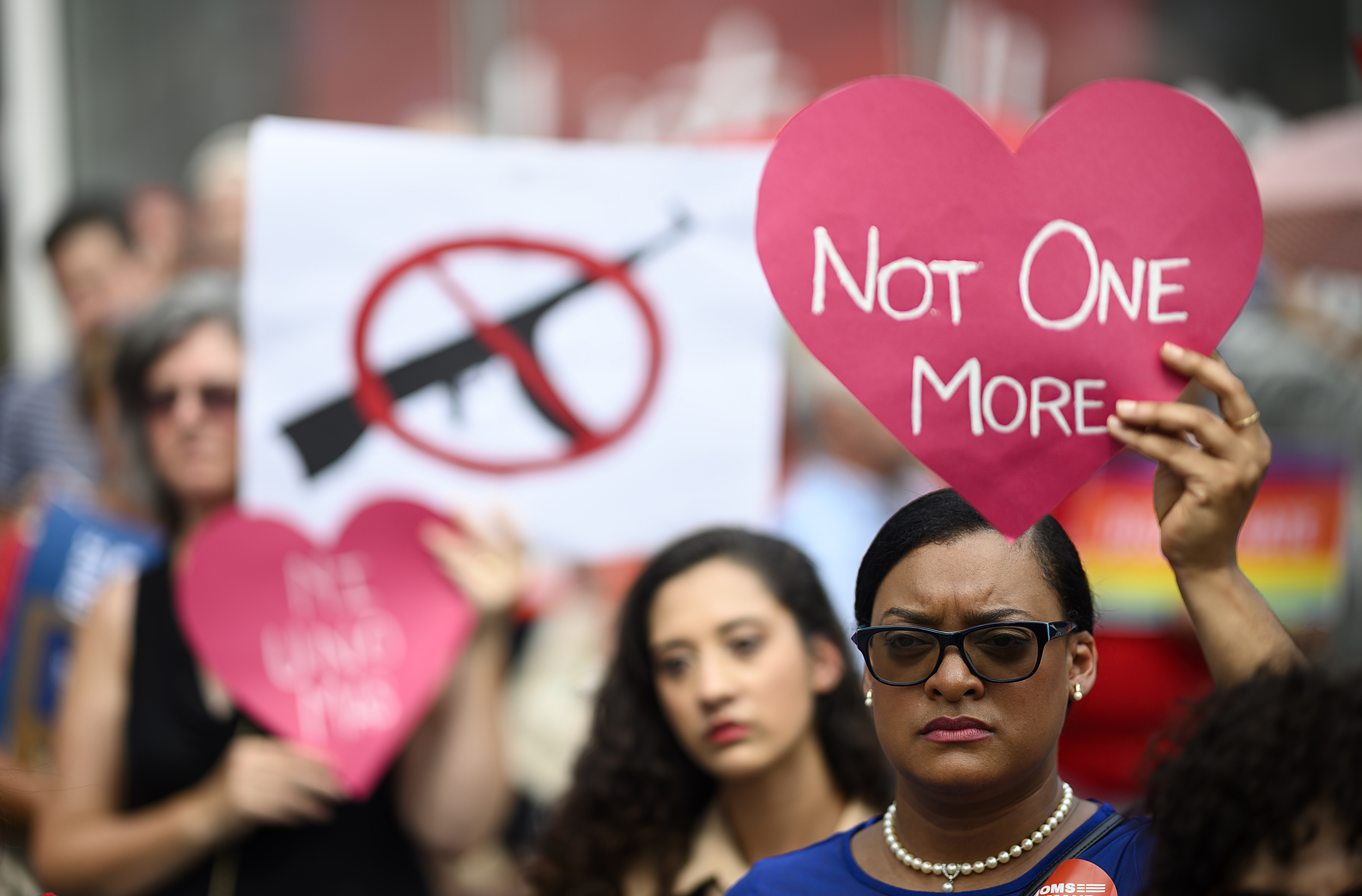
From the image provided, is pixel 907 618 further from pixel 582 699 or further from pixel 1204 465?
pixel 582 699

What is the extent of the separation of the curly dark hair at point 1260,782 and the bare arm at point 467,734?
5.35 feet

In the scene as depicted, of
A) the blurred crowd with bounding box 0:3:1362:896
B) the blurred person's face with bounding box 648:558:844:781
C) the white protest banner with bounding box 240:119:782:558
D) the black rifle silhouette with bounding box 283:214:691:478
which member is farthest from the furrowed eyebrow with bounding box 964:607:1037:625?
the black rifle silhouette with bounding box 283:214:691:478

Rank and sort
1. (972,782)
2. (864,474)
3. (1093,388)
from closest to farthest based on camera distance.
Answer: (972,782)
(1093,388)
(864,474)

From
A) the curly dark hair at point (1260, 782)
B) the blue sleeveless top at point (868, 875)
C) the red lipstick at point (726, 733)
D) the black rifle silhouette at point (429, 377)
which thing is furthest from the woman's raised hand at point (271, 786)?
the curly dark hair at point (1260, 782)

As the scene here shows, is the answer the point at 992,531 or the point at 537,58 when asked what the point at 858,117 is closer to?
the point at 992,531

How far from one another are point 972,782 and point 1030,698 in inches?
3.4

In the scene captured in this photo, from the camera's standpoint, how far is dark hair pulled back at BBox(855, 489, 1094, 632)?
3.97ft

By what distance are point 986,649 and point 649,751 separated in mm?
997

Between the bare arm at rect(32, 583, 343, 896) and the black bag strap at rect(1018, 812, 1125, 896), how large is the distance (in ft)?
5.13

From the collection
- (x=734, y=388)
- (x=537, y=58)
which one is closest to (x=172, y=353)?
(x=734, y=388)

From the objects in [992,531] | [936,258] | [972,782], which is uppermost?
[936,258]

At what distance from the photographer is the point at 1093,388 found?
1327 millimetres

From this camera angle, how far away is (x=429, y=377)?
2.60 metres

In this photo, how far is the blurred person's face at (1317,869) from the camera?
0.95 m
